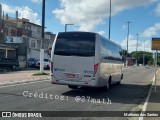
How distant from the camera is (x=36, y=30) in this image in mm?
86688

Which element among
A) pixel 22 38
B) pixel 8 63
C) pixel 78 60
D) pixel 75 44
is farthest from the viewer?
pixel 22 38

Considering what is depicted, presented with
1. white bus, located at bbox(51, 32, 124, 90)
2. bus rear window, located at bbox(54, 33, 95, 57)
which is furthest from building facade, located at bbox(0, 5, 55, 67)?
white bus, located at bbox(51, 32, 124, 90)

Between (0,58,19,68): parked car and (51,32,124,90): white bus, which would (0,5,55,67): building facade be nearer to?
(0,58,19,68): parked car

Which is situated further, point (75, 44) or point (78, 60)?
point (75, 44)

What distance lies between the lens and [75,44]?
1596cm

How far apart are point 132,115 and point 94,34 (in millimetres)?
5875

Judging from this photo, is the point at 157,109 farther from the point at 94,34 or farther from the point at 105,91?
the point at 105,91

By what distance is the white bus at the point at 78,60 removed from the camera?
50.6 feet

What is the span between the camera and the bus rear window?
15.7m

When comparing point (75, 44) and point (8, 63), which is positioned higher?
point (75, 44)

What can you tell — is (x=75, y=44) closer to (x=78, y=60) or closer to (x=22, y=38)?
(x=78, y=60)

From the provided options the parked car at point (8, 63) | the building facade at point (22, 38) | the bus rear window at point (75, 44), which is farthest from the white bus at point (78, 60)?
the building facade at point (22, 38)

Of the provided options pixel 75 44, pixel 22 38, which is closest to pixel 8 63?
pixel 22 38

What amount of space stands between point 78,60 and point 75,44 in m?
0.84
